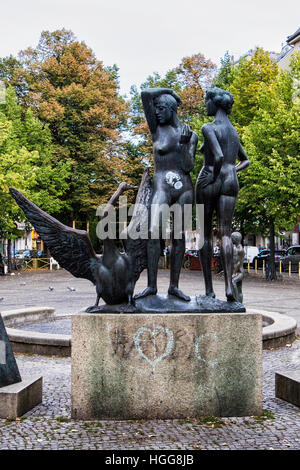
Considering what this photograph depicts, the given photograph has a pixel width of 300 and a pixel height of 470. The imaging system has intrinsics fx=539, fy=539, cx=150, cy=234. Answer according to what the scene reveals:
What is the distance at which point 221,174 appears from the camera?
219 inches

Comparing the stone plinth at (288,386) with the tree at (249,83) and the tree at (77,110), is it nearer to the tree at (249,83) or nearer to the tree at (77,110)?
the tree at (249,83)

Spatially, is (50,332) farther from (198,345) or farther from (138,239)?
(198,345)

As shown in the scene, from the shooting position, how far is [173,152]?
561cm

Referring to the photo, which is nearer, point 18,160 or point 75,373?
point 75,373

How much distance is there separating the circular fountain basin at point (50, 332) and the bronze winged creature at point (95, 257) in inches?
69.1

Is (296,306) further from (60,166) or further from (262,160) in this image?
(60,166)

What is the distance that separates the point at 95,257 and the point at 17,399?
5.00 ft

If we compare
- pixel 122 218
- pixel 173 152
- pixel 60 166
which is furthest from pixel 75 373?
pixel 60 166

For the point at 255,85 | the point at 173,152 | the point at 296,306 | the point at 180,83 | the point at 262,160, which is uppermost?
the point at 180,83

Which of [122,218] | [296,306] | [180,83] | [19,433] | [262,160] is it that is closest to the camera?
[19,433]

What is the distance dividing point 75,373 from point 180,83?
37.2m

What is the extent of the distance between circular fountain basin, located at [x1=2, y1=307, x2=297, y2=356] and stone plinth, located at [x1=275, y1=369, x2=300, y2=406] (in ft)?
2.90

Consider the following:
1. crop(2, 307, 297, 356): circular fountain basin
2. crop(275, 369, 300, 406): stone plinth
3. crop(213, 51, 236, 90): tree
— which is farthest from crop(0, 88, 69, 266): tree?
crop(275, 369, 300, 406): stone plinth

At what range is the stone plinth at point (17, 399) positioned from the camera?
495 cm
